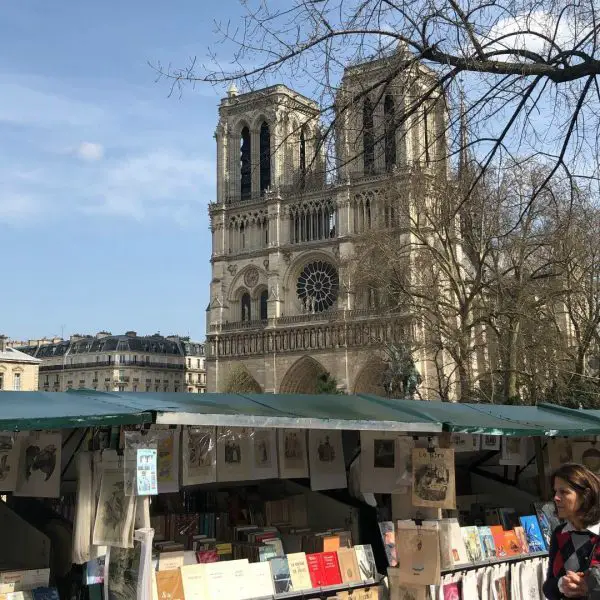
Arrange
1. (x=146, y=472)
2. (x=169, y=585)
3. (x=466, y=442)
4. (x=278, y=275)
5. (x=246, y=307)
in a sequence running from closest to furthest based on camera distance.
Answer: (x=146, y=472) → (x=169, y=585) → (x=466, y=442) → (x=278, y=275) → (x=246, y=307)

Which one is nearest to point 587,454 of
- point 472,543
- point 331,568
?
point 472,543

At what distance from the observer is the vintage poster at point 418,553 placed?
5199 millimetres

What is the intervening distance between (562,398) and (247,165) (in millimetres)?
34971

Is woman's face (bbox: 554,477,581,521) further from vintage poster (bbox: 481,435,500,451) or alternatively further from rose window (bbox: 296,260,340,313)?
rose window (bbox: 296,260,340,313)

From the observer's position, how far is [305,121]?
6641 mm

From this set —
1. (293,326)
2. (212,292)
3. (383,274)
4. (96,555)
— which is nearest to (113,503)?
(96,555)

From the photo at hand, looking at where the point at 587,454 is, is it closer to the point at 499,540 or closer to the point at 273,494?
the point at 499,540

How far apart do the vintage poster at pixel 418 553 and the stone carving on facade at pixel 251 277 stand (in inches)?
1672

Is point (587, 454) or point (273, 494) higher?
point (587, 454)

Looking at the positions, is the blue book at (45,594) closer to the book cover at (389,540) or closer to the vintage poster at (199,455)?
the vintage poster at (199,455)

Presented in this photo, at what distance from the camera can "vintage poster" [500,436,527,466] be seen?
272 inches

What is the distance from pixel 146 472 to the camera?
427 cm

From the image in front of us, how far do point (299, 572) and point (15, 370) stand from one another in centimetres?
5416

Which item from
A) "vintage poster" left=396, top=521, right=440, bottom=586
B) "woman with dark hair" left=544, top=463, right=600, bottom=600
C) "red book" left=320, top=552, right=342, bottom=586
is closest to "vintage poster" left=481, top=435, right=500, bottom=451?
"vintage poster" left=396, top=521, right=440, bottom=586
